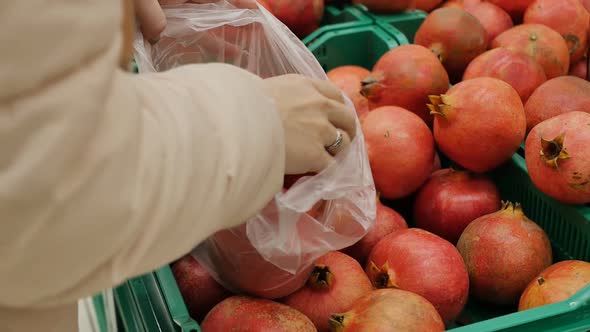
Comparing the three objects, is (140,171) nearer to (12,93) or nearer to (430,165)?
(12,93)

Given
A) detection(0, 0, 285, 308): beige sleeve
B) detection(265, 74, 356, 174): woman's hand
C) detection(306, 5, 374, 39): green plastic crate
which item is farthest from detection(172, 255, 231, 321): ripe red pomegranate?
detection(306, 5, 374, 39): green plastic crate

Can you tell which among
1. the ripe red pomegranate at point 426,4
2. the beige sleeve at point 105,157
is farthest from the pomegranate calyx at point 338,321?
the ripe red pomegranate at point 426,4

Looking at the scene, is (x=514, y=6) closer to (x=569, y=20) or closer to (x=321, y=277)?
(x=569, y=20)

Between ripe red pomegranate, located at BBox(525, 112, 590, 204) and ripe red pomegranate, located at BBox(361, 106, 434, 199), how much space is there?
0.22 meters

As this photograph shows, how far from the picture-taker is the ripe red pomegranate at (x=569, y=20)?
1.77m

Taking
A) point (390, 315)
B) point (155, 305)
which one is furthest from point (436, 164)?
point (155, 305)

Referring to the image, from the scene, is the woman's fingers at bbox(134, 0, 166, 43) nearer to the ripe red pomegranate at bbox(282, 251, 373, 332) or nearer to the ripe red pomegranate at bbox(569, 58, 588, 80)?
the ripe red pomegranate at bbox(282, 251, 373, 332)

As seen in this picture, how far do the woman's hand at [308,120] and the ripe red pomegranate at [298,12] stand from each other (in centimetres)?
115

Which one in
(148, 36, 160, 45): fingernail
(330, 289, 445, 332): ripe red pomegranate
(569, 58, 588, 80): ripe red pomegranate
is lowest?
(330, 289, 445, 332): ripe red pomegranate

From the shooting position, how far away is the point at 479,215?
1.39m

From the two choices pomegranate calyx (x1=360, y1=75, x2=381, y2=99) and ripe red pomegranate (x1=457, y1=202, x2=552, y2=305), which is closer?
ripe red pomegranate (x1=457, y1=202, x2=552, y2=305)

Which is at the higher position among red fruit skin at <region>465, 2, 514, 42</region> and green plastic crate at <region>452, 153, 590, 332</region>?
red fruit skin at <region>465, 2, 514, 42</region>

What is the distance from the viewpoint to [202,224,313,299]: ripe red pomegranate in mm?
1058

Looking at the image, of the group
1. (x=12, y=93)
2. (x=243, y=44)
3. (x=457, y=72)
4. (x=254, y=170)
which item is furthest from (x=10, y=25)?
(x=457, y=72)
